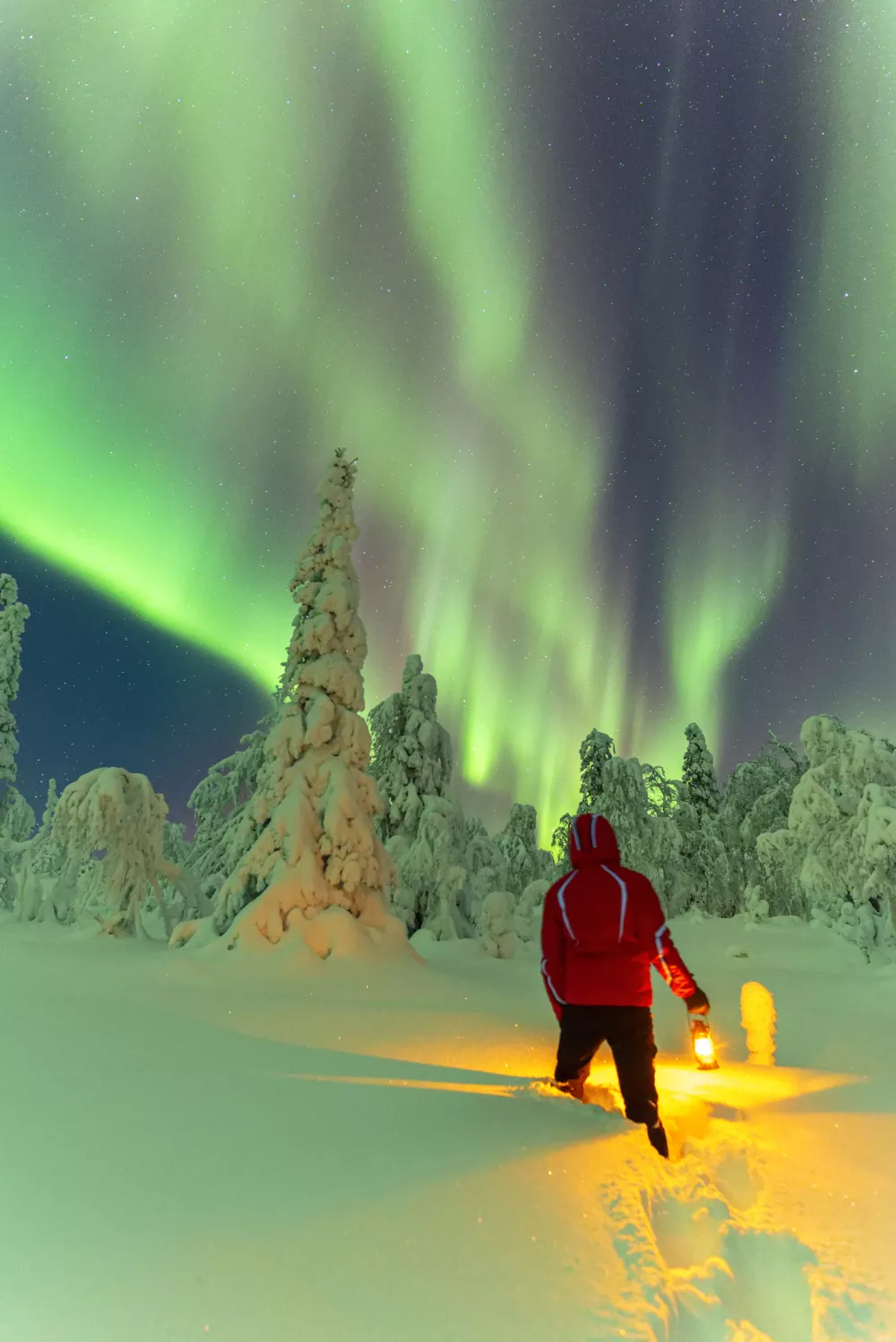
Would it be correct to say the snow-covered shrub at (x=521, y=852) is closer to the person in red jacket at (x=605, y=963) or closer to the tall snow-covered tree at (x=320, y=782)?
the tall snow-covered tree at (x=320, y=782)

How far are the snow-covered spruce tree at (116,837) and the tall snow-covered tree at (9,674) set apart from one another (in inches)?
648

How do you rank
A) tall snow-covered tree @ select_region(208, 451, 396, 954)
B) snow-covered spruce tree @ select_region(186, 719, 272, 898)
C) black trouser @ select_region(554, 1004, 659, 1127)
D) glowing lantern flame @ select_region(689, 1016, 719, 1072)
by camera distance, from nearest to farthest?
black trouser @ select_region(554, 1004, 659, 1127), glowing lantern flame @ select_region(689, 1016, 719, 1072), tall snow-covered tree @ select_region(208, 451, 396, 954), snow-covered spruce tree @ select_region(186, 719, 272, 898)

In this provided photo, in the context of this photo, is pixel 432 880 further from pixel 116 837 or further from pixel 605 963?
pixel 605 963

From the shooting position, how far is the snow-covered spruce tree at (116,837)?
13.5 metres

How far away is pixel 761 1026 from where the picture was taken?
759 cm

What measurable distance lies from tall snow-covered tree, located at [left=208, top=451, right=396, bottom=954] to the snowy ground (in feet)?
21.0

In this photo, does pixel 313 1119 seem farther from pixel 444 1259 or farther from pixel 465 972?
pixel 465 972

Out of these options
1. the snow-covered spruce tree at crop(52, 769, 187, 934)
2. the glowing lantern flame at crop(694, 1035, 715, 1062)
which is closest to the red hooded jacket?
the glowing lantern flame at crop(694, 1035, 715, 1062)

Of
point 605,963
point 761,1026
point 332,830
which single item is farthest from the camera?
point 332,830

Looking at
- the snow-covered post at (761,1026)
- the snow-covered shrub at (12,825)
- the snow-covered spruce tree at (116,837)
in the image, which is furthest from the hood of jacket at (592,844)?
the snow-covered shrub at (12,825)

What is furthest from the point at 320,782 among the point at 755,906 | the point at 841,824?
the point at 755,906

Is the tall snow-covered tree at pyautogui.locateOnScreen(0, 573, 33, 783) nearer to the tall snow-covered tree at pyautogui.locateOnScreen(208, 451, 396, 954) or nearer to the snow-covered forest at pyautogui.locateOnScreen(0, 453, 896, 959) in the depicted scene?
the snow-covered forest at pyautogui.locateOnScreen(0, 453, 896, 959)

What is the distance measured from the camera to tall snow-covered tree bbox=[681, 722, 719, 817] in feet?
126

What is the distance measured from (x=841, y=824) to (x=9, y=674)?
94.9 feet
